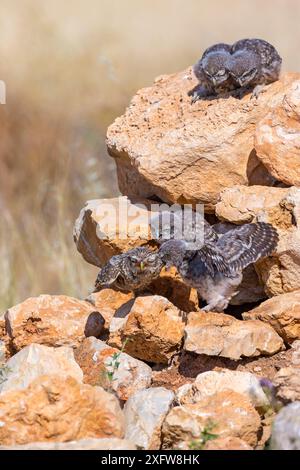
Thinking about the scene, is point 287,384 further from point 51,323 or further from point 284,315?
point 51,323

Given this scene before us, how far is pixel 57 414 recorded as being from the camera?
5.23m

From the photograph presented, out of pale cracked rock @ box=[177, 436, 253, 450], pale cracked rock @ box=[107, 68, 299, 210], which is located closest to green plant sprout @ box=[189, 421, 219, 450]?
pale cracked rock @ box=[177, 436, 253, 450]

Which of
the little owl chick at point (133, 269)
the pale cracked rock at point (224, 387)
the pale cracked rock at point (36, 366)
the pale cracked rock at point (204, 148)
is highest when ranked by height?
the pale cracked rock at point (204, 148)

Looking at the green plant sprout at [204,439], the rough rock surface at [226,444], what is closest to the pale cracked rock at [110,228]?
the green plant sprout at [204,439]

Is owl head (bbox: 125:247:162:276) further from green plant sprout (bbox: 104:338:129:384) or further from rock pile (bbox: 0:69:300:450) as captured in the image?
green plant sprout (bbox: 104:338:129:384)

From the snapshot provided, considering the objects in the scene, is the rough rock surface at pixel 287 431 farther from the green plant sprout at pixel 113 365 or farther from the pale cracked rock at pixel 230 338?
the pale cracked rock at pixel 230 338

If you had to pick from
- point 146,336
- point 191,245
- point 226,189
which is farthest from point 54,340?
point 226,189

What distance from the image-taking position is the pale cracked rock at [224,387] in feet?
18.9

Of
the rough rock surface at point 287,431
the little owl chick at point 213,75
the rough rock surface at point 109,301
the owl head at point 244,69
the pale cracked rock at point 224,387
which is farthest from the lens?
the little owl chick at point 213,75

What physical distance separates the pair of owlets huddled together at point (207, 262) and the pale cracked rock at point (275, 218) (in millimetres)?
107

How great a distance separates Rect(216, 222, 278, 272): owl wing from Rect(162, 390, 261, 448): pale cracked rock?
1448 mm

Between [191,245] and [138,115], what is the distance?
1551 mm

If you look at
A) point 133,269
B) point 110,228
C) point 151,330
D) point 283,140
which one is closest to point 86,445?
point 151,330

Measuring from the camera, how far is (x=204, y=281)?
6855 millimetres
